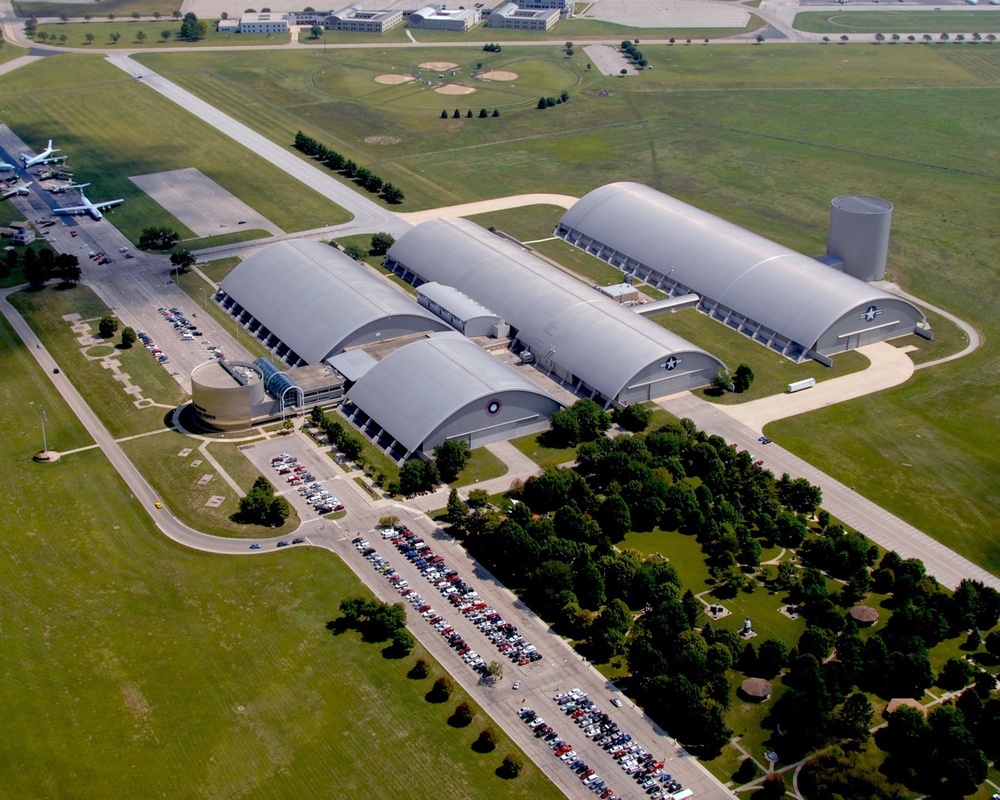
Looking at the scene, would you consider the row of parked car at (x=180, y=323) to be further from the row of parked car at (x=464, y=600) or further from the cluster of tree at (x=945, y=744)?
the cluster of tree at (x=945, y=744)

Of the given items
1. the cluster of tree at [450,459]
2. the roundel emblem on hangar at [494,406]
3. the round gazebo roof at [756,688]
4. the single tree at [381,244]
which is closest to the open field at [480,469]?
the cluster of tree at [450,459]

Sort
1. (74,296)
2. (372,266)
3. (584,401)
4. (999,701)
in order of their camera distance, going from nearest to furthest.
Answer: (999,701)
(584,401)
(74,296)
(372,266)

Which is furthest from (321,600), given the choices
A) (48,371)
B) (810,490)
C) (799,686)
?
(48,371)

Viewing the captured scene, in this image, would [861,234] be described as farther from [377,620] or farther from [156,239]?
[156,239]

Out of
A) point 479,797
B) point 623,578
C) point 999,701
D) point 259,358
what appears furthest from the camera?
point 259,358

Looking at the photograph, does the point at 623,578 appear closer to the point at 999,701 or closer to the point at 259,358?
the point at 999,701

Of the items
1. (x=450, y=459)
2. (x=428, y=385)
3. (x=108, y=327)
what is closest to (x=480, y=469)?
(x=450, y=459)
